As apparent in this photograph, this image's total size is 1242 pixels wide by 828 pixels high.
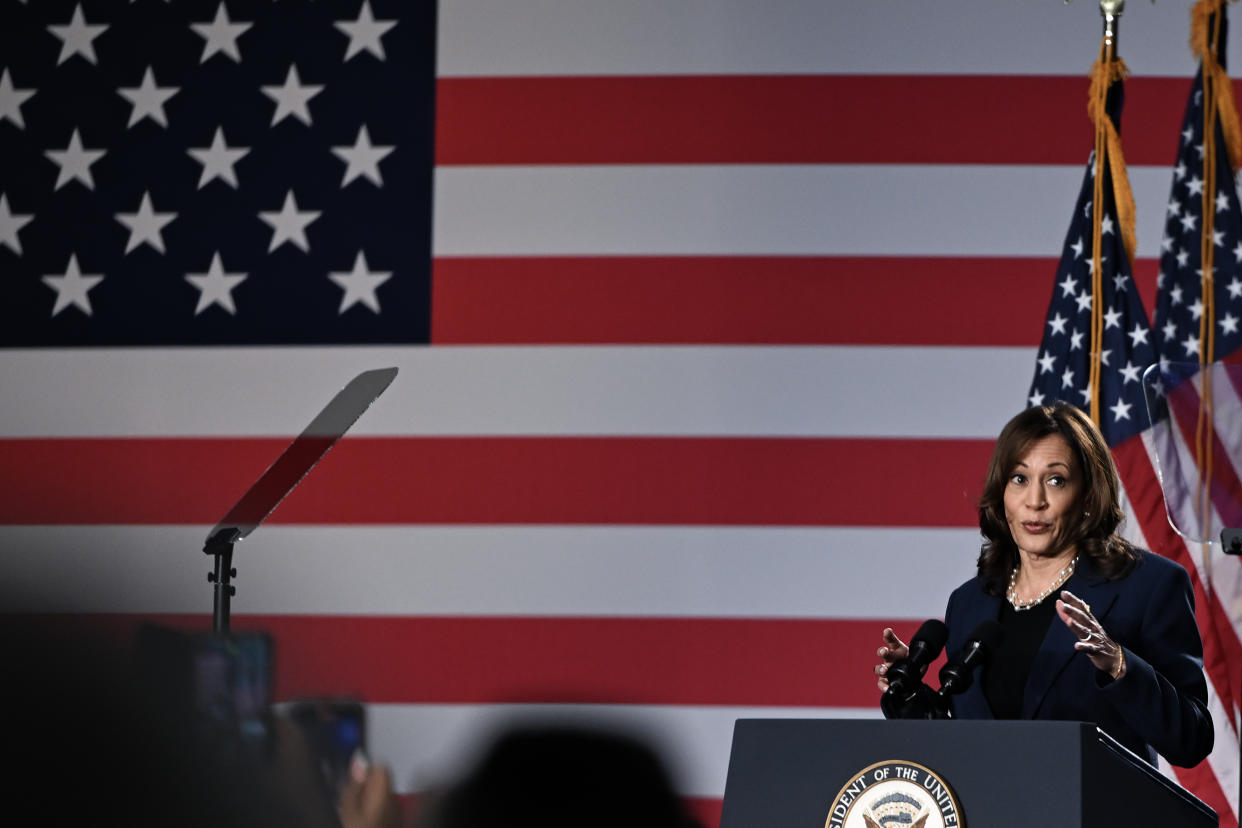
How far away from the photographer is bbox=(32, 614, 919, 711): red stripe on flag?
3.17m

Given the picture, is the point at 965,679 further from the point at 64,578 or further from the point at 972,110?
the point at 972,110

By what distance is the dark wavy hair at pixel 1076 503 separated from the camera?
1897 millimetres

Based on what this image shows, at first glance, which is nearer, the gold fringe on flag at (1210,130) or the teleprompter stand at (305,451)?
the teleprompter stand at (305,451)

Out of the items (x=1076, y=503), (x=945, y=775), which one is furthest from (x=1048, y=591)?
(x=945, y=775)

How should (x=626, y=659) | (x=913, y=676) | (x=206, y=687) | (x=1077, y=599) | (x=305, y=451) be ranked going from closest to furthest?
(x=206, y=687) → (x=913, y=676) → (x=1077, y=599) → (x=305, y=451) → (x=626, y=659)

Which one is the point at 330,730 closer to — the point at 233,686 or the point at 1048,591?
the point at 233,686

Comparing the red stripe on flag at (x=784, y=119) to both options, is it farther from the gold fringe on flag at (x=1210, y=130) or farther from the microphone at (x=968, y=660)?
the microphone at (x=968, y=660)

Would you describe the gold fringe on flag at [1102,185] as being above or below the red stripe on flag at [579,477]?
above

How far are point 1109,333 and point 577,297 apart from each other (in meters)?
1.24

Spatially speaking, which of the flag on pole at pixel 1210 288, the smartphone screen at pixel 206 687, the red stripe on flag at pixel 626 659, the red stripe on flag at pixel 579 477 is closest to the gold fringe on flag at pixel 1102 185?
the flag on pole at pixel 1210 288

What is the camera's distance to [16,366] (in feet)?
11.1

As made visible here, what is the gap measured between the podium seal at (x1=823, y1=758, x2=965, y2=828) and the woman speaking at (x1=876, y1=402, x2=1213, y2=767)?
276 millimetres

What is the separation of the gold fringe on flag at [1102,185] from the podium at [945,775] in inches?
60.5

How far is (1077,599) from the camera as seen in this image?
1645mm
